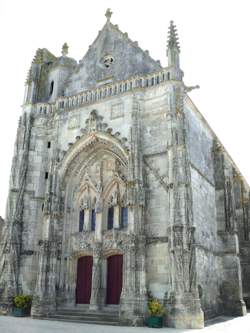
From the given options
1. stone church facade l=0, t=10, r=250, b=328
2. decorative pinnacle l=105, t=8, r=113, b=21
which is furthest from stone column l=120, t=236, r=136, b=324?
decorative pinnacle l=105, t=8, r=113, b=21

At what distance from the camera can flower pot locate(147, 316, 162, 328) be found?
1266 cm

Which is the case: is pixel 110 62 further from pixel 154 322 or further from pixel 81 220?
pixel 154 322

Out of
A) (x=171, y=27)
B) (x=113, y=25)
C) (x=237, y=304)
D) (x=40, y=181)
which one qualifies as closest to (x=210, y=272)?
(x=237, y=304)

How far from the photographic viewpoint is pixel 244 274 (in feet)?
71.6

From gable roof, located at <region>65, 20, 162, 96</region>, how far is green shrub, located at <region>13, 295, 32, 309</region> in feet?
35.0

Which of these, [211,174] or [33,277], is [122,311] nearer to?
[33,277]

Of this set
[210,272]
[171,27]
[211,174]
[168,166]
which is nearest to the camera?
[168,166]

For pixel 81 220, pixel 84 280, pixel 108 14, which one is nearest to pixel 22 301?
pixel 84 280

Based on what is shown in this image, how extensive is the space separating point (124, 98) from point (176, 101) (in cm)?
275

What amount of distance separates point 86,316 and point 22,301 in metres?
3.06

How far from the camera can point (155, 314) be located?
12.9 meters

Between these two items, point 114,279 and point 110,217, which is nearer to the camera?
point 114,279

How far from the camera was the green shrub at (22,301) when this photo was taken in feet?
51.0

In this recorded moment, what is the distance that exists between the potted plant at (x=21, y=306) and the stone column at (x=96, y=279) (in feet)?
9.48
